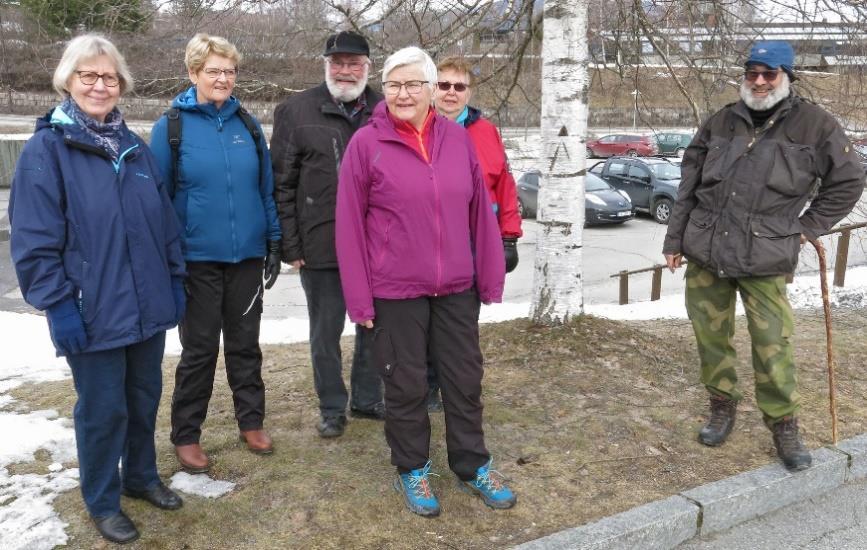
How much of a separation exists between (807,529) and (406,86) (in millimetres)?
2677

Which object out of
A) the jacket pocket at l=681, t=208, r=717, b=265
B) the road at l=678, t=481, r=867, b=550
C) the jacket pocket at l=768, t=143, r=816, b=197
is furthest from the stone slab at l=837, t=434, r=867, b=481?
the jacket pocket at l=768, t=143, r=816, b=197

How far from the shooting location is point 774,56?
11.8 ft

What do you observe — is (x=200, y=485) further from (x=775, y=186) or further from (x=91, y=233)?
(x=775, y=186)

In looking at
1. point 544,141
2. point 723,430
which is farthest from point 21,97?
point 723,430

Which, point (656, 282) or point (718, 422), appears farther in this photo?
point (656, 282)

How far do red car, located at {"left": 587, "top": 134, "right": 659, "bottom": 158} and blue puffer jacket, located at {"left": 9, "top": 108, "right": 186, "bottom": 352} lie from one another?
27.1 metres

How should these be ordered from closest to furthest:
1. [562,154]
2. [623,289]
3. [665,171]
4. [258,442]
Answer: [258,442]
[562,154]
[623,289]
[665,171]

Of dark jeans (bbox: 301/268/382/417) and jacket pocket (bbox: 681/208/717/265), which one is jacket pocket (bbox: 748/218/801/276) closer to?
jacket pocket (bbox: 681/208/717/265)

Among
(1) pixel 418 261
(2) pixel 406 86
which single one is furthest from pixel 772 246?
(2) pixel 406 86

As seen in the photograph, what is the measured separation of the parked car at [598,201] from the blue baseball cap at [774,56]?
15.4 m

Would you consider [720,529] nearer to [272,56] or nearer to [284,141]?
[284,141]

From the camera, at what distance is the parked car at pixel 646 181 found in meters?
20.1

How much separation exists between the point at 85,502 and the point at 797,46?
6266 mm

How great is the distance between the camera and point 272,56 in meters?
6.34
